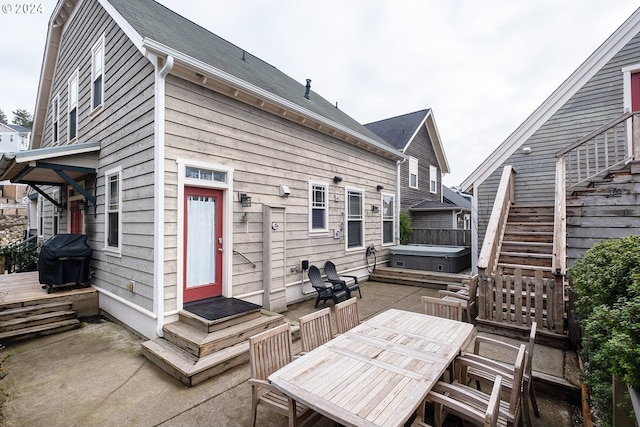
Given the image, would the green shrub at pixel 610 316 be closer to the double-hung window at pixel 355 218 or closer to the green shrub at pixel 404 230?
the double-hung window at pixel 355 218

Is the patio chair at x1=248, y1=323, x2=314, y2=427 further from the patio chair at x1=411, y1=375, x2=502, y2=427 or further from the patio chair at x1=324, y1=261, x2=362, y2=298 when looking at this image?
the patio chair at x1=324, y1=261, x2=362, y2=298

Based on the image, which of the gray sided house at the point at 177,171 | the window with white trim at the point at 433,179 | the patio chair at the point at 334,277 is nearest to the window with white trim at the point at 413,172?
the window with white trim at the point at 433,179

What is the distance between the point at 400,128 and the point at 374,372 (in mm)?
14178

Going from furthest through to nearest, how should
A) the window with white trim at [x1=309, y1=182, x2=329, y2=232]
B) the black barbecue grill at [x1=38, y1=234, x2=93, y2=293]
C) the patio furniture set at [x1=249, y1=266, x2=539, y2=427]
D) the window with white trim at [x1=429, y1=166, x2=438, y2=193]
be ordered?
the window with white trim at [x1=429, y1=166, x2=438, y2=193], the window with white trim at [x1=309, y1=182, x2=329, y2=232], the black barbecue grill at [x1=38, y1=234, x2=93, y2=293], the patio furniture set at [x1=249, y1=266, x2=539, y2=427]

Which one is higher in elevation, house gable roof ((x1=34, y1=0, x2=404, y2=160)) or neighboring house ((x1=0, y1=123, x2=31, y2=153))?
neighboring house ((x1=0, y1=123, x2=31, y2=153))

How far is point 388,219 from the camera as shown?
32.5 ft

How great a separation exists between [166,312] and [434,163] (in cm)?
1525

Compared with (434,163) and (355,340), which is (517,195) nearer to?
(355,340)

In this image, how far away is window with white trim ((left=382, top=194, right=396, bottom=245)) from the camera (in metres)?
9.62

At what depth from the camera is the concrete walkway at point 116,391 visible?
104 inches

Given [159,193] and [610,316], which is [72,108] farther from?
[610,316]

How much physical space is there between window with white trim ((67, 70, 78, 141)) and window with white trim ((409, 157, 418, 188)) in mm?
12263

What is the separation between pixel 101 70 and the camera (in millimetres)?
5848

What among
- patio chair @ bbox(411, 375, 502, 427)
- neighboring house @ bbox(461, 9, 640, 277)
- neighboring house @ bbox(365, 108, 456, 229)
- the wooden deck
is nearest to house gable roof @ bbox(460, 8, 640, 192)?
neighboring house @ bbox(461, 9, 640, 277)
